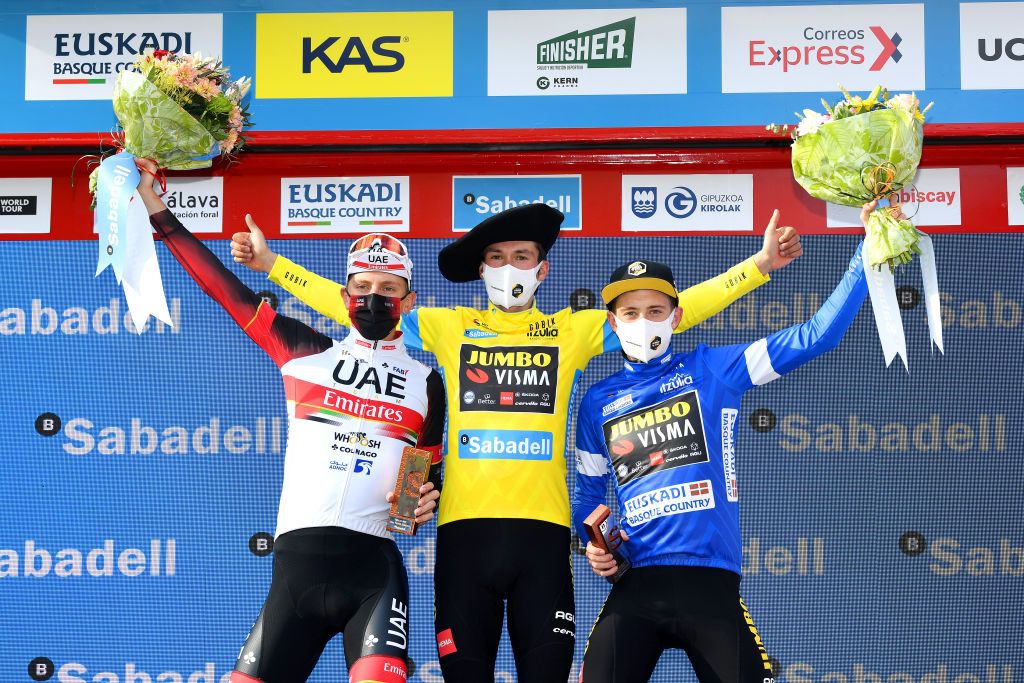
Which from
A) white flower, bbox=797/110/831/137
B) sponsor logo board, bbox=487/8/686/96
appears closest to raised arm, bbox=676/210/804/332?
white flower, bbox=797/110/831/137

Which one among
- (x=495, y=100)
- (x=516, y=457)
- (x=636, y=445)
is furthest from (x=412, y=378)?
(x=495, y=100)

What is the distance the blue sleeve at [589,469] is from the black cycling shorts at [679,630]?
1.19 ft

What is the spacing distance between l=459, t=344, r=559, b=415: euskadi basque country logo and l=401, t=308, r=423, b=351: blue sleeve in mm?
224

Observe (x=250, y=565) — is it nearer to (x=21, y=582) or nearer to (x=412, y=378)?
(x=21, y=582)

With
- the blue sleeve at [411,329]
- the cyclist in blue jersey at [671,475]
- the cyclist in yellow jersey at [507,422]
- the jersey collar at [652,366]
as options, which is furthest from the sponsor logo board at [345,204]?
the jersey collar at [652,366]

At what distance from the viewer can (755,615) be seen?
4.82 metres

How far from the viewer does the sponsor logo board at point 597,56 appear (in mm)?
4926

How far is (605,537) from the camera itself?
11.9 feet

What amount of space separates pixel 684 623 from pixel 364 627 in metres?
1.00

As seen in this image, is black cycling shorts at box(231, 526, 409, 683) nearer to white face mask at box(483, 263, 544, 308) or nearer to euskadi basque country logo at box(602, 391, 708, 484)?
euskadi basque country logo at box(602, 391, 708, 484)

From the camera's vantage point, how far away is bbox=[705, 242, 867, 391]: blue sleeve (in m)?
3.72

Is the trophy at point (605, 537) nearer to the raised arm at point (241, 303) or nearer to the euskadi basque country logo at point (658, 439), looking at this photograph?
the euskadi basque country logo at point (658, 439)

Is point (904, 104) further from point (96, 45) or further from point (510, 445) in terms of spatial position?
point (96, 45)

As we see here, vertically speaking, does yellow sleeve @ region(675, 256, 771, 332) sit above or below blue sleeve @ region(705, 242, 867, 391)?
above
